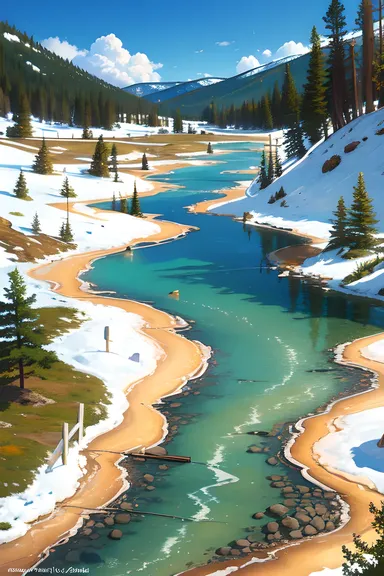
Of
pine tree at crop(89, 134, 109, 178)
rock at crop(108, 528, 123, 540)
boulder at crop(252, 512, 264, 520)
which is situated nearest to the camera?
rock at crop(108, 528, 123, 540)

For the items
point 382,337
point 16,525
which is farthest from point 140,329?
point 16,525

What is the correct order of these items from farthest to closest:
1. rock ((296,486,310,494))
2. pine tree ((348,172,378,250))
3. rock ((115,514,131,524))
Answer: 1. pine tree ((348,172,378,250))
2. rock ((296,486,310,494))
3. rock ((115,514,131,524))

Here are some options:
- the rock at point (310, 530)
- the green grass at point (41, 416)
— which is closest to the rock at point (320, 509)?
the rock at point (310, 530)

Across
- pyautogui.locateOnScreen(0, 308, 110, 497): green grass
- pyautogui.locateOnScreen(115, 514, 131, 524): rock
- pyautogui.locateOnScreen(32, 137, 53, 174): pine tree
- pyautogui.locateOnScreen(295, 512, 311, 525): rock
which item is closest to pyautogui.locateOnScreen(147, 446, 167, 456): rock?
pyautogui.locateOnScreen(0, 308, 110, 497): green grass

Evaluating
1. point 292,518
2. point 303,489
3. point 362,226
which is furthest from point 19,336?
point 362,226

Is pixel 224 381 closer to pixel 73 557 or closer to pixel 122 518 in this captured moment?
pixel 122 518

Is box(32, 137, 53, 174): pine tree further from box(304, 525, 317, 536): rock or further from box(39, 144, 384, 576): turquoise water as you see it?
box(304, 525, 317, 536): rock
